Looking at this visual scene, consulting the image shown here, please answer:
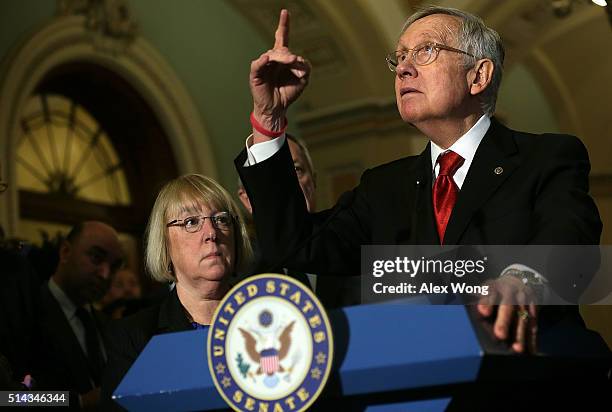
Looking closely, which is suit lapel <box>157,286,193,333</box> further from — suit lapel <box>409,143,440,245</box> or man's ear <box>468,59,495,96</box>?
man's ear <box>468,59,495,96</box>

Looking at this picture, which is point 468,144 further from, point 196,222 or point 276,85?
point 196,222

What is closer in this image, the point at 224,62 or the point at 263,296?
A: the point at 263,296

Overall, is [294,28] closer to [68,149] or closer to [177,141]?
[177,141]

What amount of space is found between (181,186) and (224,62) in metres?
6.12

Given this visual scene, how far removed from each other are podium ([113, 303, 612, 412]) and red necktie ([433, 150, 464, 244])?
0.49 meters

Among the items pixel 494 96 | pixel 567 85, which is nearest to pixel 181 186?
pixel 494 96

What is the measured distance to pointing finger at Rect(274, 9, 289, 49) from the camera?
6.41ft

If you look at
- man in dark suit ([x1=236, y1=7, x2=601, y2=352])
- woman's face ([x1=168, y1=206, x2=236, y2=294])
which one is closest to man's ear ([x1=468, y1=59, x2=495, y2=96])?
man in dark suit ([x1=236, y1=7, x2=601, y2=352])

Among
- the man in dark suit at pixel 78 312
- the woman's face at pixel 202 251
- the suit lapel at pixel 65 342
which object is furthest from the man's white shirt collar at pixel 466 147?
the suit lapel at pixel 65 342

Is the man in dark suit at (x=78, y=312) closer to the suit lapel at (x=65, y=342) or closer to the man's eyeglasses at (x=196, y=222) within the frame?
the suit lapel at (x=65, y=342)

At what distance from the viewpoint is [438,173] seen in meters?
2.09

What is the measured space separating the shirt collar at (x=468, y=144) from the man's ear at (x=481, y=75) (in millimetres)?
66

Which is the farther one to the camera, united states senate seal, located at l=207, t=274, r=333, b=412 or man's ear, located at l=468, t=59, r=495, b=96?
man's ear, located at l=468, t=59, r=495, b=96

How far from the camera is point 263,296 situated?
60.9 inches
